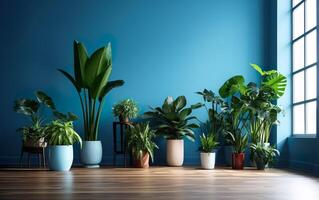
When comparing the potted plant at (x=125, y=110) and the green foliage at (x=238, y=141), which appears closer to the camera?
the green foliage at (x=238, y=141)

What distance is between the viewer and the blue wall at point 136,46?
5777 mm

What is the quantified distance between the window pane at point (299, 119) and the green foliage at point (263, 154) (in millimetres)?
519

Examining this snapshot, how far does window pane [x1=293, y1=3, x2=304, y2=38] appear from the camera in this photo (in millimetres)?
5518

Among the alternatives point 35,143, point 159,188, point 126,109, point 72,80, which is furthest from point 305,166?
point 35,143

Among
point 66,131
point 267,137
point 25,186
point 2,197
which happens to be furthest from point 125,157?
point 2,197

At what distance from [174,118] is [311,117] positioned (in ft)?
5.61

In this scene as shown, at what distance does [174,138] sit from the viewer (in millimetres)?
5559

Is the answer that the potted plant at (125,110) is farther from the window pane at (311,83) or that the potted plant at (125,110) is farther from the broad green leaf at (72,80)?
the window pane at (311,83)

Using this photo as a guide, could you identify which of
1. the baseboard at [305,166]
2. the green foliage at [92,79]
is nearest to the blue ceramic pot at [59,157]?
the green foliage at [92,79]

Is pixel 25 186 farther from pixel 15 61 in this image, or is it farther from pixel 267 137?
pixel 267 137

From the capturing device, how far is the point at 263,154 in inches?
201

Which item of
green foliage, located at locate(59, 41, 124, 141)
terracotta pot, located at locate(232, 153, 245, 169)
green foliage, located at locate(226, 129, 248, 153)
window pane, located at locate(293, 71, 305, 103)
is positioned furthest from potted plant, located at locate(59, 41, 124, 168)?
window pane, located at locate(293, 71, 305, 103)

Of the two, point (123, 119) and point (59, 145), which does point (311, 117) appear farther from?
point (59, 145)

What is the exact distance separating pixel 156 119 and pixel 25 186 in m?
2.70
